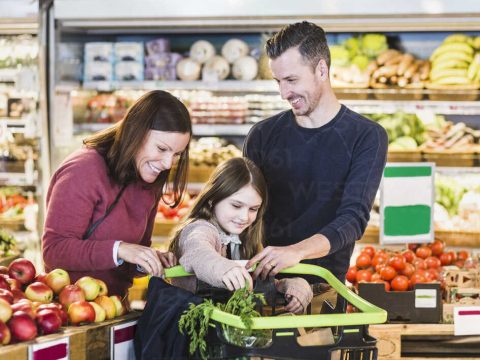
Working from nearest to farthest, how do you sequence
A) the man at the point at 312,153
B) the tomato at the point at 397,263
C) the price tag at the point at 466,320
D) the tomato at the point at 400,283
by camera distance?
1. the man at the point at 312,153
2. the price tag at the point at 466,320
3. the tomato at the point at 400,283
4. the tomato at the point at 397,263

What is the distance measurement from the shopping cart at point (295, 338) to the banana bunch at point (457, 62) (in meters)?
3.20

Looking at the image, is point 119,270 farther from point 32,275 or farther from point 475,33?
point 475,33

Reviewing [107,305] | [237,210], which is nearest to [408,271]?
[237,210]

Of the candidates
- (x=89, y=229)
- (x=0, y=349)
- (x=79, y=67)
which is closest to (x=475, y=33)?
(x=79, y=67)

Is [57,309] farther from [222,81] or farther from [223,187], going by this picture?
[222,81]

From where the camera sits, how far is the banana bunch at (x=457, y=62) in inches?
211

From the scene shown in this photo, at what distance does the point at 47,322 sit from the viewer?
2494 millimetres

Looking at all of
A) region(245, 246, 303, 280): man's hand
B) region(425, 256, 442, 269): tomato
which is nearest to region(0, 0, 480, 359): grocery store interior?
region(425, 256, 442, 269): tomato

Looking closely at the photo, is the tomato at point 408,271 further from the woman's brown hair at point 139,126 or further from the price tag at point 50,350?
the price tag at point 50,350

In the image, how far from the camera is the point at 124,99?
6.02m

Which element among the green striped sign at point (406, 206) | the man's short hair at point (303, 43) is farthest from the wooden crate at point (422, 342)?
the man's short hair at point (303, 43)

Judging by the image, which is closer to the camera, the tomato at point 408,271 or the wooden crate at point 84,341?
the wooden crate at point 84,341

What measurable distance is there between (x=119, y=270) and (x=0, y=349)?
0.91 metres

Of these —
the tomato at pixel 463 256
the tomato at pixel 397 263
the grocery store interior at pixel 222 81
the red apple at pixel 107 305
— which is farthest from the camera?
the grocery store interior at pixel 222 81
